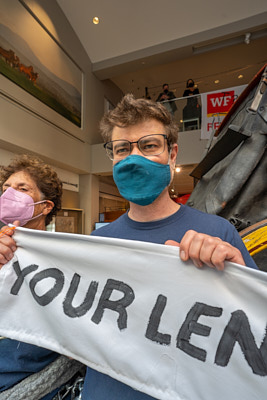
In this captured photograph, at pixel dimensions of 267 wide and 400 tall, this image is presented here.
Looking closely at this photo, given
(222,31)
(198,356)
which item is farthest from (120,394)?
(222,31)

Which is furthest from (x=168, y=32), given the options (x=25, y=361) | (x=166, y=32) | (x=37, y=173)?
(x=25, y=361)

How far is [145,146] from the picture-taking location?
95 cm

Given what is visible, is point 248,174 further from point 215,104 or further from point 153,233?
point 215,104

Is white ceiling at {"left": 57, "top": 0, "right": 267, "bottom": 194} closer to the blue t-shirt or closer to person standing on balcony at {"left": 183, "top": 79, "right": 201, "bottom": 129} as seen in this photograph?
person standing on balcony at {"left": 183, "top": 79, "right": 201, "bottom": 129}

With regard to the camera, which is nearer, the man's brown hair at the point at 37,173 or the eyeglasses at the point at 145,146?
the eyeglasses at the point at 145,146

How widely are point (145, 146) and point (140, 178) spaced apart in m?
0.14

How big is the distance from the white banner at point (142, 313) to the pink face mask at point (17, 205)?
35 cm

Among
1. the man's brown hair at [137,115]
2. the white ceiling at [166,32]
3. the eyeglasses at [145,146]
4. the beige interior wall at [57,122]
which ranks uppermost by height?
the white ceiling at [166,32]

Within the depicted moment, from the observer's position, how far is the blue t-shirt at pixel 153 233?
73 centimetres

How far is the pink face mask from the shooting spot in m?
1.22

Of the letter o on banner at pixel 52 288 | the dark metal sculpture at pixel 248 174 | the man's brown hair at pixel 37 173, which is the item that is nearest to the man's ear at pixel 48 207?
the man's brown hair at pixel 37 173

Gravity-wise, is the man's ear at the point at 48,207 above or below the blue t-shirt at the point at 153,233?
above

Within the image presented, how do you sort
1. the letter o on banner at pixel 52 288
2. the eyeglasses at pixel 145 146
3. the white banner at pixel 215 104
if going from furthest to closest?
the white banner at pixel 215 104, the eyeglasses at pixel 145 146, the letter o on banner at pixel 52 288

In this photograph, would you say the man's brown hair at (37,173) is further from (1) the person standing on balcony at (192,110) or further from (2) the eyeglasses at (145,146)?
(1) the person standing on balcony at (192,110)
